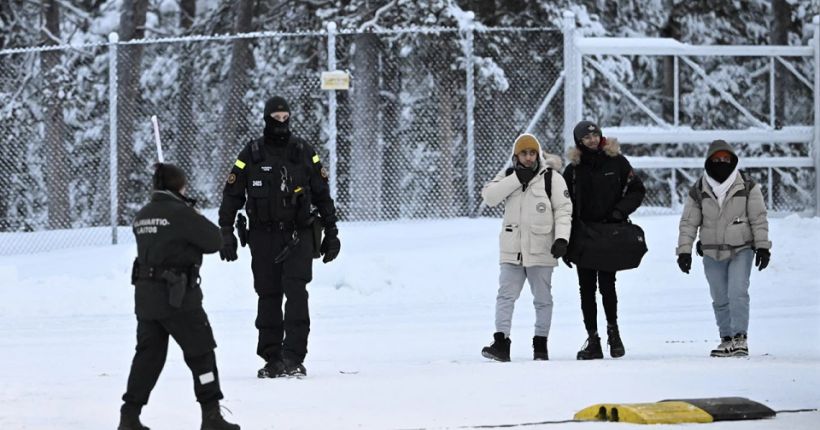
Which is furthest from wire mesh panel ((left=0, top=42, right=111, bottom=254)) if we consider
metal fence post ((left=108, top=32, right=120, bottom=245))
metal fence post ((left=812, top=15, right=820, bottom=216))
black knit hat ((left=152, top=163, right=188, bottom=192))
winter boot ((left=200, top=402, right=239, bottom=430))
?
winter boot ((left=200, top=402, right=239, bottom=430))

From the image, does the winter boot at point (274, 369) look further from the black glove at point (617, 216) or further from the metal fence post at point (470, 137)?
the metal fence post at point (470, 137)

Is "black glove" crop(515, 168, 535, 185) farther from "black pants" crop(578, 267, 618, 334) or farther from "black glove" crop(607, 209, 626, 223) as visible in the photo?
"black pants" crop(578, 267, 618, 334)

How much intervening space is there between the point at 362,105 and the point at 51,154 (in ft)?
17.0

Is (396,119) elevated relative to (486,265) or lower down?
elevated

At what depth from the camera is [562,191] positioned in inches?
374

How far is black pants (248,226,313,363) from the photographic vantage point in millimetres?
8562

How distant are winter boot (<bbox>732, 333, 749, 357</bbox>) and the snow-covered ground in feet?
0.75

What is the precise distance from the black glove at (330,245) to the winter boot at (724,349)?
2890 millimetres

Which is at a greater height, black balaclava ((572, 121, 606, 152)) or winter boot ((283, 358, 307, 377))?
black balaclava ((572, 121, 606, 152))

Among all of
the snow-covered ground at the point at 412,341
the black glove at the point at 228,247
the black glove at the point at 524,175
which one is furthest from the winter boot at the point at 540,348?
the black glove at the point at 228,247

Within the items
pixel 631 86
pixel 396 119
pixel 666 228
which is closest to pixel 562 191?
pixel 666 228

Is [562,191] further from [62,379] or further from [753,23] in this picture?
[753,23]

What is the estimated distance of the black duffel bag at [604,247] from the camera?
950 centimetres

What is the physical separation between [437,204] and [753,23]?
11.2 m
